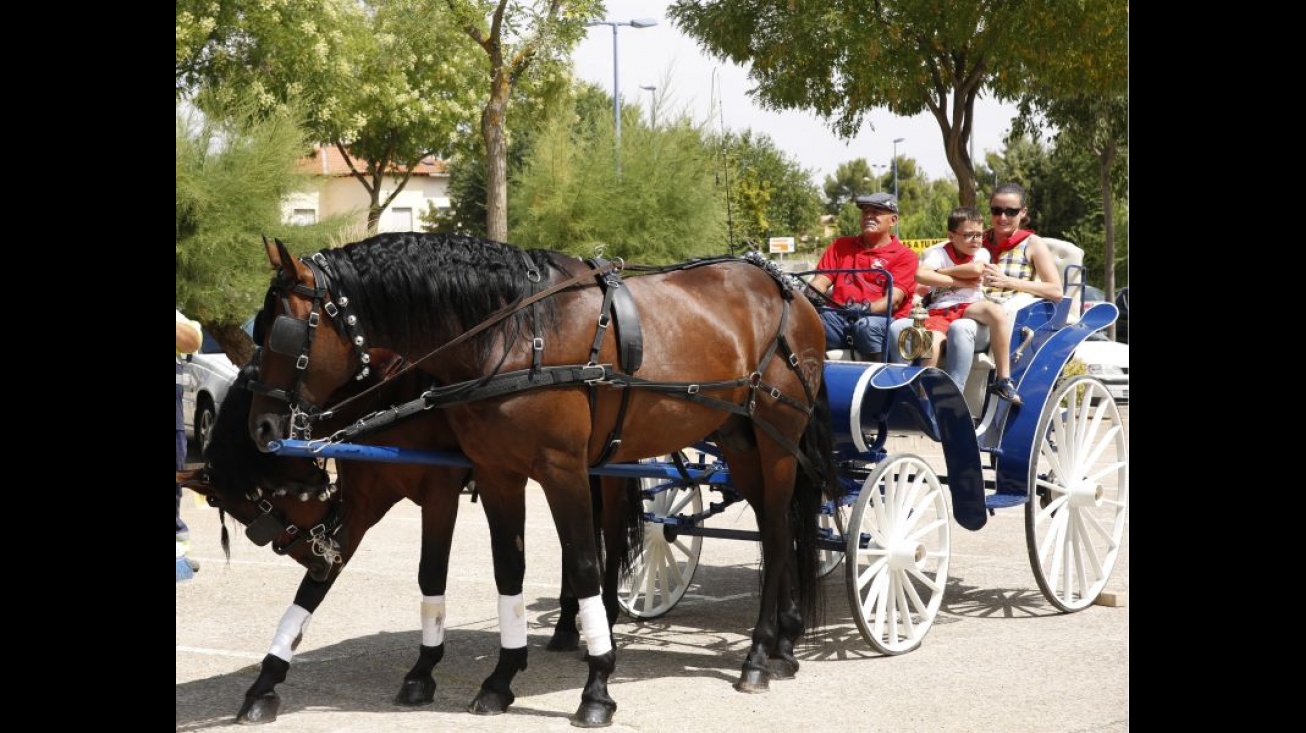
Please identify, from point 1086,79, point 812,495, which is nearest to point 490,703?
point 812,495

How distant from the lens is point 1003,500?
24.0 ft

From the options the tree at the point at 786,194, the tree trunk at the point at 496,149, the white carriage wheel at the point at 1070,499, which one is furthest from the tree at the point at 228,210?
the tree at the point at 786,194

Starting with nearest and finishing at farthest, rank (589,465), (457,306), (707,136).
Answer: (457,306)
(589,465)
(707,136)

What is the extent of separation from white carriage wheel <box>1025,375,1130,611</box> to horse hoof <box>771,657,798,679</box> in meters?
1.69

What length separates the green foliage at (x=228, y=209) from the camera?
51.1 feet

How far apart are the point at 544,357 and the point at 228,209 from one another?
37.2 feet

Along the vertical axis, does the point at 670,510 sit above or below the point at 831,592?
above

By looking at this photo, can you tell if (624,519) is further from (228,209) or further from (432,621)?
(228,209)

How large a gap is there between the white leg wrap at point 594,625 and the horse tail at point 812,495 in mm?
1409
